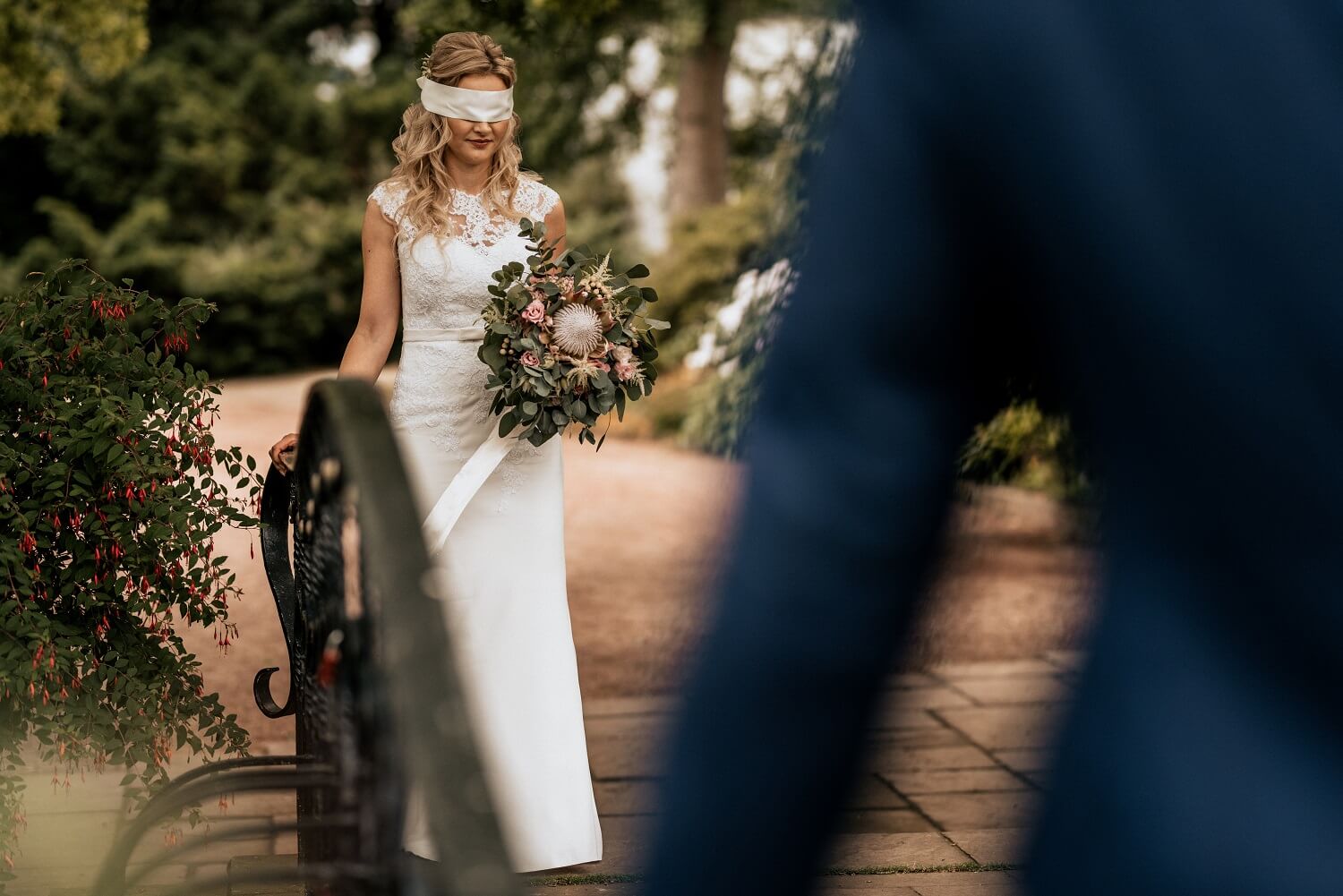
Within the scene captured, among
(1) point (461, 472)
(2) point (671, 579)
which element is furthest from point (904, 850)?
(2) point (671, 579)

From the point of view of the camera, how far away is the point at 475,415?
407 centimetres

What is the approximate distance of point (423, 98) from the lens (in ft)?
13.2

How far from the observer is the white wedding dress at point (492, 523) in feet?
13.1

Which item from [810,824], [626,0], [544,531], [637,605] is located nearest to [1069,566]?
[810,824]

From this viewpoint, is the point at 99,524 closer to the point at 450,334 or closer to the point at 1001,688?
the point at 450,334

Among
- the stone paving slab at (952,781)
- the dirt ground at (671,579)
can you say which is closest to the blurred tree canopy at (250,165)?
the dirt ground at (671,579)

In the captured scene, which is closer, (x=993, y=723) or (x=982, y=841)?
(x=982, y=841)

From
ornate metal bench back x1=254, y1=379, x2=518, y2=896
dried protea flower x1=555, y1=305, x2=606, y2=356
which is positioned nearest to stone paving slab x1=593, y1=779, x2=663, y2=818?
dried protea flower x1=555, y1=305, x2=606, y2=356

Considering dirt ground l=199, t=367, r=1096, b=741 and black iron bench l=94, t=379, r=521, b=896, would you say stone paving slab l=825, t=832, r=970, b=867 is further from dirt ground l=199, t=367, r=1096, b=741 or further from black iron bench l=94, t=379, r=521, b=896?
black iron bench l=94, t=379, r=521, b=896

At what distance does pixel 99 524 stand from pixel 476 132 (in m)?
1.45

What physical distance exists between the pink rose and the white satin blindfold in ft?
1.89

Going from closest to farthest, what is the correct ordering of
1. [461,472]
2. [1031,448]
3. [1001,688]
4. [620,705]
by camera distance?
[1031,448]
[461,472]
[620,705]
[1001,688]

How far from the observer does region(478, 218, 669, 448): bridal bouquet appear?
380cm

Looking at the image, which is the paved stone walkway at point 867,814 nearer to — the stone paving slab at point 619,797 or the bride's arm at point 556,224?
Answer: the stone paving slab at point 619,797
